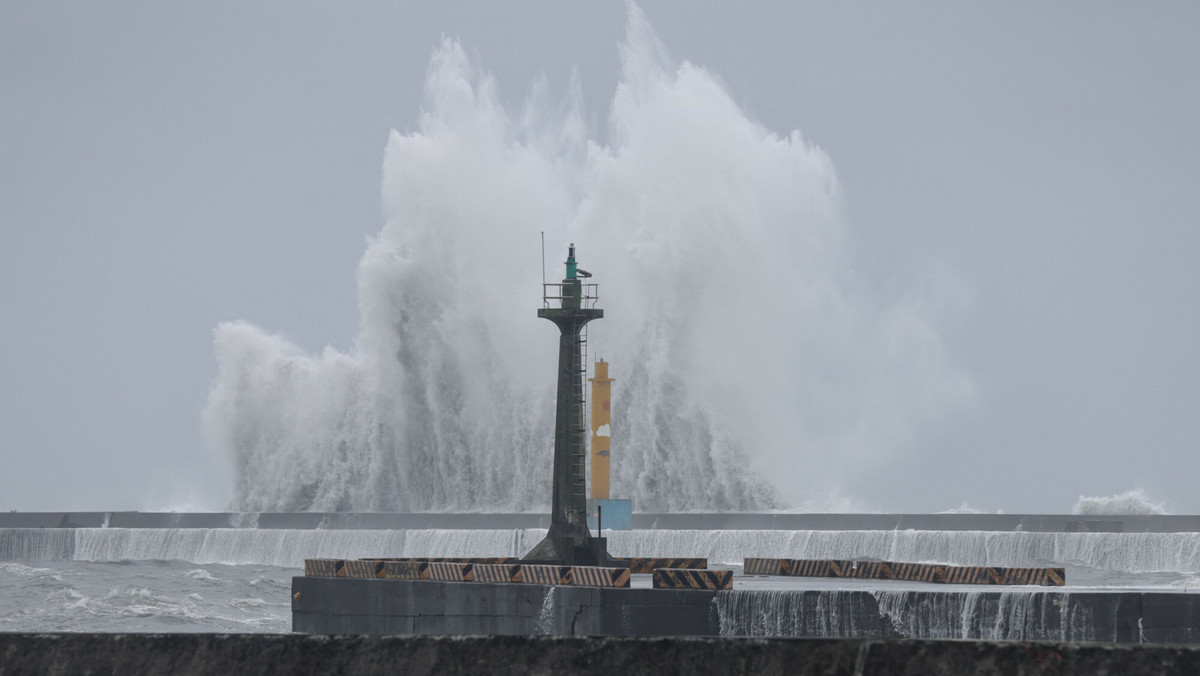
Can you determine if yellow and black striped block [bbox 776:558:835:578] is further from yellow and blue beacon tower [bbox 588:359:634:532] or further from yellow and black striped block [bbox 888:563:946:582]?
yellow and blue beacon tower [bbox 588:359:634:532]

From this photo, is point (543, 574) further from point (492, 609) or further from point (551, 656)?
point (551, 656)

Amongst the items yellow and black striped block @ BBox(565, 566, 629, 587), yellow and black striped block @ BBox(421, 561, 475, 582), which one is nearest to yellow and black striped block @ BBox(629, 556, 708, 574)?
yellow and black striped block @ BBox(421, 561, 475, 582)

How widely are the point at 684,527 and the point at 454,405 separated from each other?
16591 millimetres

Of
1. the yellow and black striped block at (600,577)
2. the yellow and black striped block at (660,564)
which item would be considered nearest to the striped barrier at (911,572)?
the yellow and black striped block at (660,564)

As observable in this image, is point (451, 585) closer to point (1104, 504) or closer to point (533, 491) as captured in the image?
point (1104, 504)

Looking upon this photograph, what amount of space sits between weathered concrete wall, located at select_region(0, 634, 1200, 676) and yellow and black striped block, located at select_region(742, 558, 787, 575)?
27117 mm

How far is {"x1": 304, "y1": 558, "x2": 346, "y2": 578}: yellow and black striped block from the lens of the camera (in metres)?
28.2

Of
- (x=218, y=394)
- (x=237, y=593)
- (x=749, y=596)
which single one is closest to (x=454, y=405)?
(x=218, y=394)

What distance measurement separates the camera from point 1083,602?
67.4ft

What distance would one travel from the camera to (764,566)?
3159 centimetres

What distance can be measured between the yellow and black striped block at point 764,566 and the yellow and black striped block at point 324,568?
8012mm

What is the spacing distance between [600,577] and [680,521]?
2404 cm

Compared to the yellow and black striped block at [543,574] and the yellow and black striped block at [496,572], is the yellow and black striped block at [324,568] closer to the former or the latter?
the yellow and black striped block at [496,572]

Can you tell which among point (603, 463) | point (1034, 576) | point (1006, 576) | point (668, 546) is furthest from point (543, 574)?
point (668, 546)
